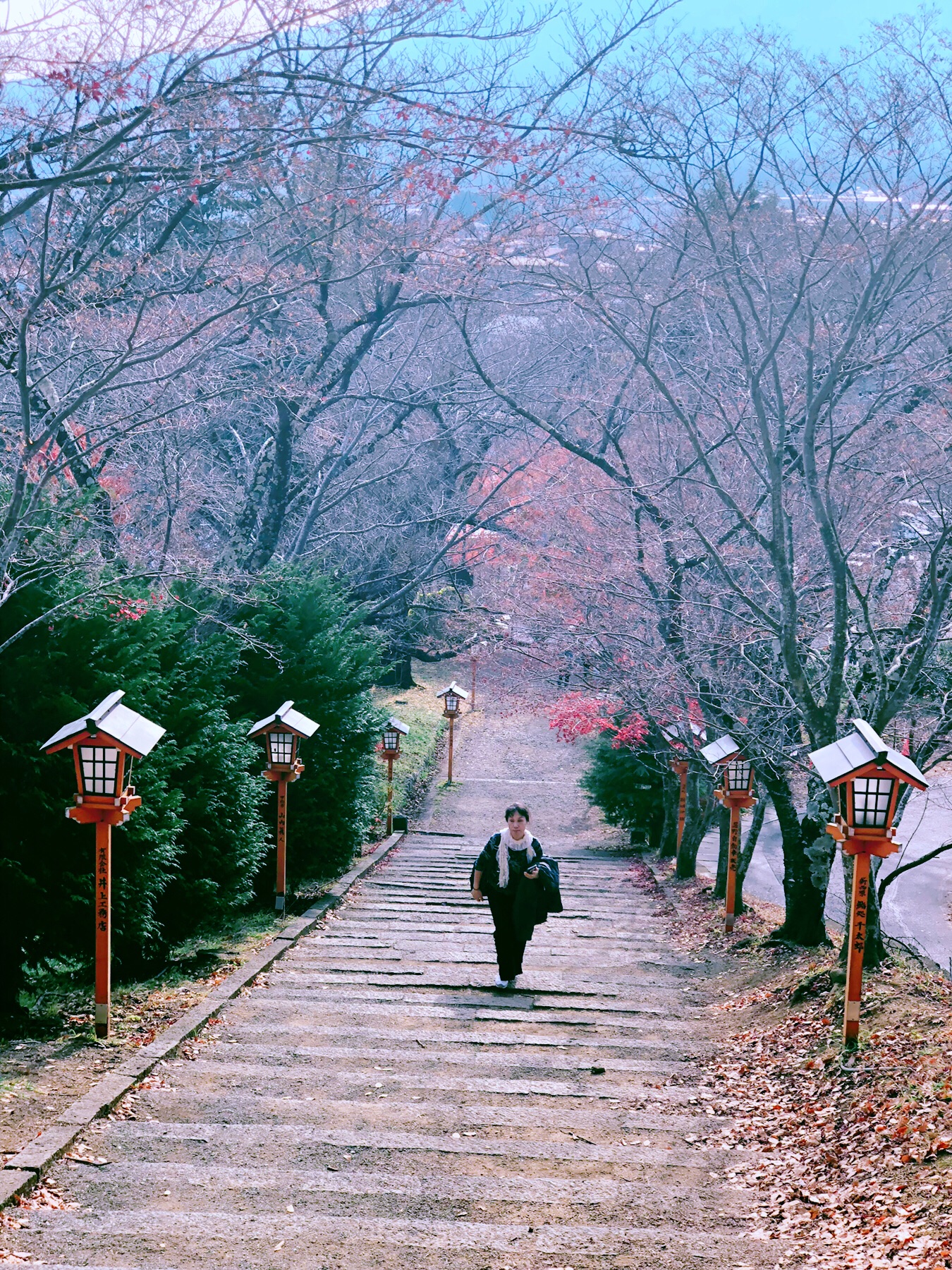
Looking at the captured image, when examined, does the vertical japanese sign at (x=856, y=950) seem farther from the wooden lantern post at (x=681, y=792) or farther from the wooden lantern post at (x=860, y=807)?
the wooden lantern post at (x=681, y=792)

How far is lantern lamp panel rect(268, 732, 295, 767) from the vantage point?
1136 cm

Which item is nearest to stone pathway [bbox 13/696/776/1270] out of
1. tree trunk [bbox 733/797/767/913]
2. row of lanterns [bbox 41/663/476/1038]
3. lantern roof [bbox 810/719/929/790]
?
row of lanterns [bbox 41/663/476/1038]

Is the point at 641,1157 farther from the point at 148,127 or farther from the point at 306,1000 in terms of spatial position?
the point at 148,127

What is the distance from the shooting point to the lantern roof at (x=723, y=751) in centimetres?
1121

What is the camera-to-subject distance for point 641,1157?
5.27 meters

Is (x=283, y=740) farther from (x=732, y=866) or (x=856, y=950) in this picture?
(x=856, y=950)

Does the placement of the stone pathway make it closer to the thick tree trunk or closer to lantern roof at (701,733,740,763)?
lantern roof at (701,733,740,763)

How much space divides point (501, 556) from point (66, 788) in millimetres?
14520

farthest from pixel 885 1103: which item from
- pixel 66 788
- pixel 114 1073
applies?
pixel 66 788

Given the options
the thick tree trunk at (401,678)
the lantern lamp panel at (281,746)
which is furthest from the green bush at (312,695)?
the thick tree trunk at (401,678)

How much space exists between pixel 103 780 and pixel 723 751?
6598 mm

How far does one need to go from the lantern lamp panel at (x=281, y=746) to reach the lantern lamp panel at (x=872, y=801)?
6384mm

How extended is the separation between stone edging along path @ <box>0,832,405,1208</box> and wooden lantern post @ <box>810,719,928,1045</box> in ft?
13.8

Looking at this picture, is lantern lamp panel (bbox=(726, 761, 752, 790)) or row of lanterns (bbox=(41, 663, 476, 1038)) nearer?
row of lanterns (bbox=(41, 663, 476, 1038))
